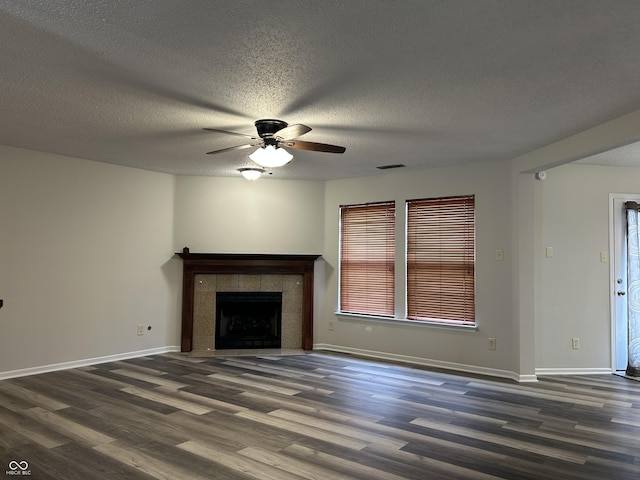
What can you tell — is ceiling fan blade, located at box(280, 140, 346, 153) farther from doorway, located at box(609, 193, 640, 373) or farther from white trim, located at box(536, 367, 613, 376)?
doorway, located at box(609, 193, 640, 373)

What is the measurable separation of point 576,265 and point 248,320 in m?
4.34

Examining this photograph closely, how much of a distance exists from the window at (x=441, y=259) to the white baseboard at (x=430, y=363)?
0.51m

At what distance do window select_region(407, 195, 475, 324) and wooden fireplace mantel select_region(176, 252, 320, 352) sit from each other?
4.77 feet

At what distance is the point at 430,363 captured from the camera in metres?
5.65

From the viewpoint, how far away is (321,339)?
662cm

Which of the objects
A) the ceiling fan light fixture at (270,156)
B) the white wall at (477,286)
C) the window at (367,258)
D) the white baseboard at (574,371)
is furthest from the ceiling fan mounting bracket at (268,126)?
the white baseboard at (574,371)

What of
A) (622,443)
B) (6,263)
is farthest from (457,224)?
(6,263)

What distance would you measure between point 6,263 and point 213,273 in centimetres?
243

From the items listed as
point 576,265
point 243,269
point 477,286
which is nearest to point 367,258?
point 477,286

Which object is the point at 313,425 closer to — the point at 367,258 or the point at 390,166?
the point at 367,258

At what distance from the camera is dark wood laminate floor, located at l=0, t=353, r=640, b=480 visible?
2807 mm

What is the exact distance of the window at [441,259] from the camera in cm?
552

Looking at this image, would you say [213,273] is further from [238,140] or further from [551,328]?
[551,328]

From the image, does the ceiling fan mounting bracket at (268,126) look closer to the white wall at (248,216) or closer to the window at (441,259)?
the window at (441,259)
